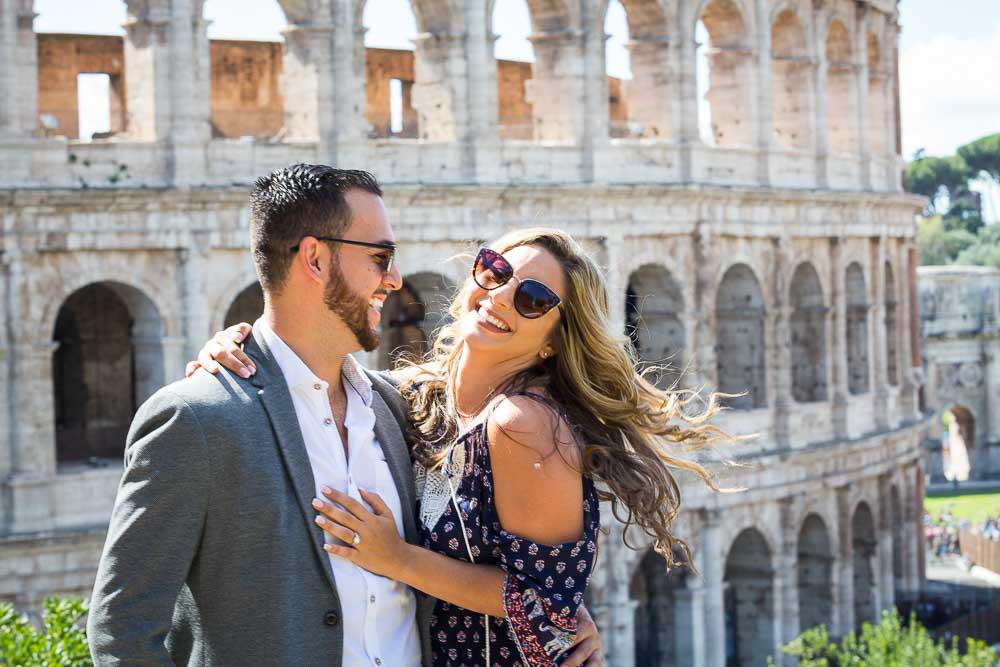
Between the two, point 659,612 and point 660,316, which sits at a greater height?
point 660,316

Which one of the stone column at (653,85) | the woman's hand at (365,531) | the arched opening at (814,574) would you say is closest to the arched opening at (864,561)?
the arched opening at (814,574)

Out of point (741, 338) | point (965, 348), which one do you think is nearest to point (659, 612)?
point (741, 338)

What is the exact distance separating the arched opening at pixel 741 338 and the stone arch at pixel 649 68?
Answer: 2.54 metres

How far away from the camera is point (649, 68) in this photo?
21719 millimetres

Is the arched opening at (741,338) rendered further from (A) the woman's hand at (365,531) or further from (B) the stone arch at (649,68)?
(A) the woman's hand at (365,531)

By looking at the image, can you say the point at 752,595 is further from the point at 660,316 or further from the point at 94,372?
the point at 94,372

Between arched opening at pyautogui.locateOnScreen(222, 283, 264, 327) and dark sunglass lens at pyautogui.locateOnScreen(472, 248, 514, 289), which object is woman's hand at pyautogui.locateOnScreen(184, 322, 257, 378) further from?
arched opening at pyautogui.locateOnScreen(222, 283, 264, 327)

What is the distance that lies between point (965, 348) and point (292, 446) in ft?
146

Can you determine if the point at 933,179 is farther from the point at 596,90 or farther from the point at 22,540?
A: the point at 22,540

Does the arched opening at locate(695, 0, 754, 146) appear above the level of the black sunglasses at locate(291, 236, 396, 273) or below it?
above

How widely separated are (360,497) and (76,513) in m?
13.8

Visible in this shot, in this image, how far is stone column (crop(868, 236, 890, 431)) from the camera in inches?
1010

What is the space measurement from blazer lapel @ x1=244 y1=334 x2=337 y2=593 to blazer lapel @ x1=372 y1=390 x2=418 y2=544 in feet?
1.34

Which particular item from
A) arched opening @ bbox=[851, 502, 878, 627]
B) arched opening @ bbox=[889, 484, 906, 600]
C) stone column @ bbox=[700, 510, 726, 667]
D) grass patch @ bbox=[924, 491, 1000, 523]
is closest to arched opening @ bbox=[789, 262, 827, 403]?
arched opening @ bbox=[851, 502, 878, 627]
